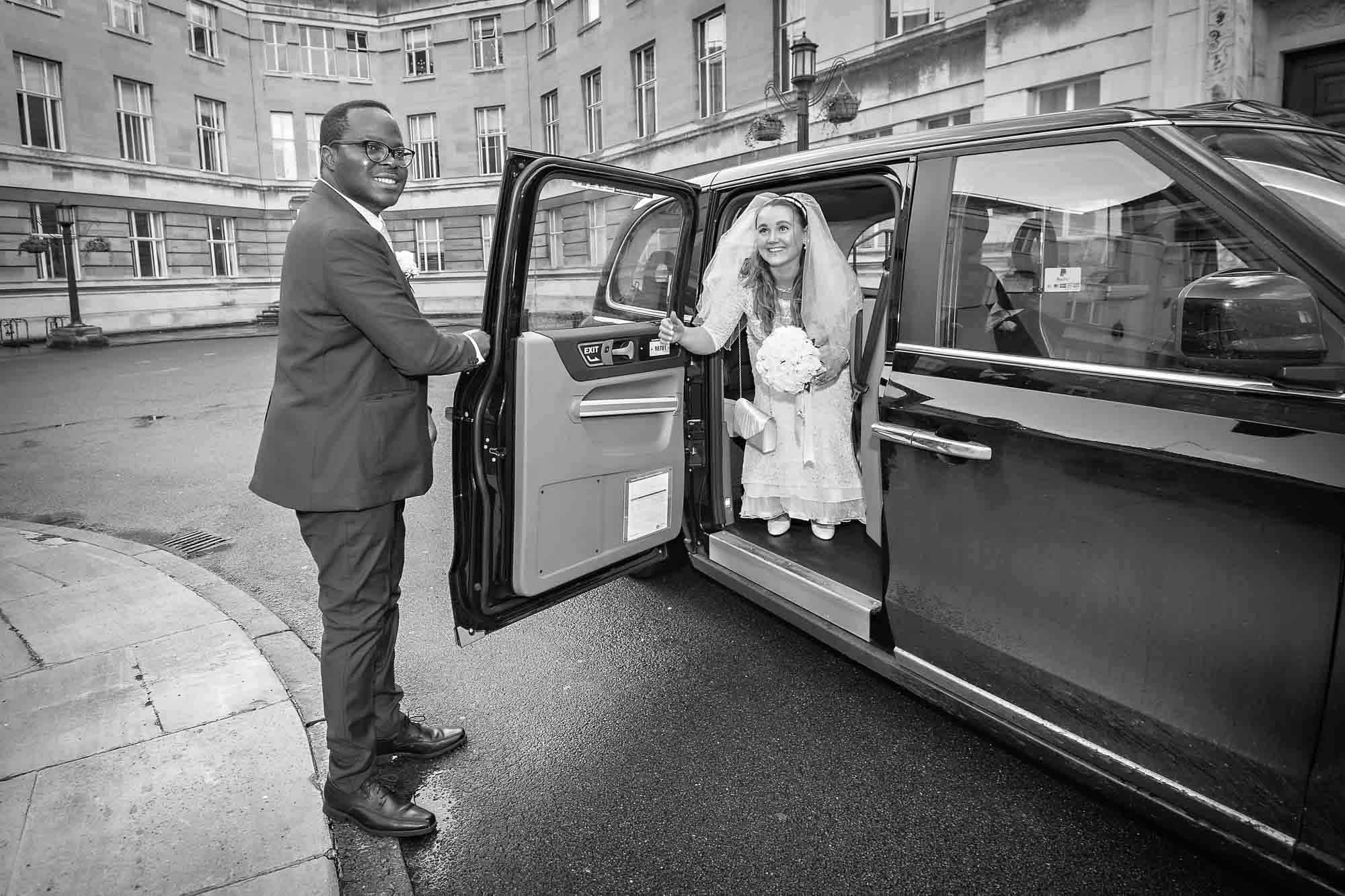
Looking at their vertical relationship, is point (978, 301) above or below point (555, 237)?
below

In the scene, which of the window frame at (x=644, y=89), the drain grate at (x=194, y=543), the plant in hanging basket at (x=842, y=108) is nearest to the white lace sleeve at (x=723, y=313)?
the drain grate at (x=194, y=543)

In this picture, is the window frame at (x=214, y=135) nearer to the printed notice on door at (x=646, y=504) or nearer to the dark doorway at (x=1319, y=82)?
the dark doorway at (x=1319, y=82)

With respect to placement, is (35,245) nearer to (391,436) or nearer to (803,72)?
(803,72)

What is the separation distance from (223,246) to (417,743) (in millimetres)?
33330

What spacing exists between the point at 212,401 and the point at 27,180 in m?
19.2

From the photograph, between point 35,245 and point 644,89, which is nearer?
point 35,245

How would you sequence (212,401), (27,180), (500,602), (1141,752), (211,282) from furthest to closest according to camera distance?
(211,282), (27,180), (212,401), (500,602), (1141,752)

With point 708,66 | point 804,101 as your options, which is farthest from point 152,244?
point 804,101

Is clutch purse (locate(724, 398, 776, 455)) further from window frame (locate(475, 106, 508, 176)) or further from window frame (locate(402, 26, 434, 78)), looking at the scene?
window frame (locate(402, 26, 434, 78))

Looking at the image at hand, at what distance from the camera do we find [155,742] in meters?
3.10

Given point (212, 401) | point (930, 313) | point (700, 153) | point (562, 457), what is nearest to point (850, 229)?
point (930, 313)

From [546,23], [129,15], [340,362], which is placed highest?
[546,23]

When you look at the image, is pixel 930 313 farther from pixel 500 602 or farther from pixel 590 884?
pixel 590 884

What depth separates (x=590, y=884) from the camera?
2.39m
